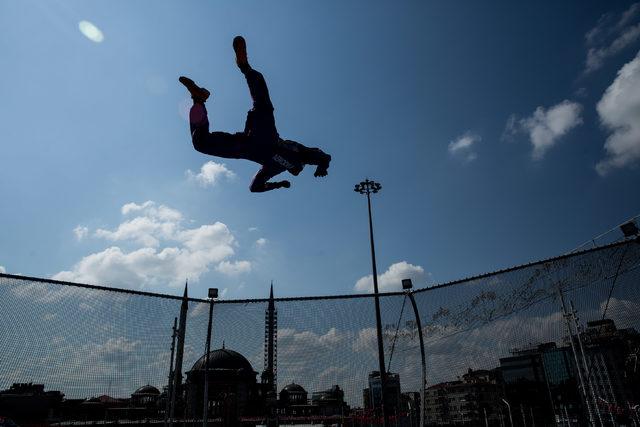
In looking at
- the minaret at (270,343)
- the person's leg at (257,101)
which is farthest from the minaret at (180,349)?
the person's leg at (257,101)

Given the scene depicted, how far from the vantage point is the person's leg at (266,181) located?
5.29 metres

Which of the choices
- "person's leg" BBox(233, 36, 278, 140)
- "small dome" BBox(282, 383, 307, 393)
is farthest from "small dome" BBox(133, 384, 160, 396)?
"person's leg" BBox(233, 36, 278, 140)

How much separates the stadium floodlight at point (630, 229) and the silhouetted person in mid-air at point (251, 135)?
4.27 meters

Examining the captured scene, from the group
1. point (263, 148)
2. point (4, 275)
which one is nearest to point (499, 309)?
point (263, 148)

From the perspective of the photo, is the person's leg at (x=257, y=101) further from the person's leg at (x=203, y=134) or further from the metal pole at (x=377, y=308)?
the metal pole at (x=377, y=308)

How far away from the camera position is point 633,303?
520 centimetres

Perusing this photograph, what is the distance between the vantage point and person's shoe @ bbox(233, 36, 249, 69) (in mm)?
4125

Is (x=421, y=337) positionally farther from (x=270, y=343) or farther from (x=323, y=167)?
(x=323, y=167)

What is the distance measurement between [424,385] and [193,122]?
4.64m

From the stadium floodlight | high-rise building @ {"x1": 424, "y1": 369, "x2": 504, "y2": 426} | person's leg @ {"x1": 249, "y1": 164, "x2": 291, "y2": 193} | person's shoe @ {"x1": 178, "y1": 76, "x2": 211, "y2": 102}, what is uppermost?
person's shoe @ {"x1": 178, "y1": 76, "x2": 211, "y2": 102}

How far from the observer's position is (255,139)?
468 cm

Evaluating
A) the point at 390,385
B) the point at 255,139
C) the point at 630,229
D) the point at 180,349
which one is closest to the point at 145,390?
the point at 180,349

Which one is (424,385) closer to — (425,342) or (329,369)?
(425,342)

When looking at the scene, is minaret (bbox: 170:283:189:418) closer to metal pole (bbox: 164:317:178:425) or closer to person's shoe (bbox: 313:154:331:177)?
metal pole (bbox: 164:317:178:425)
